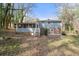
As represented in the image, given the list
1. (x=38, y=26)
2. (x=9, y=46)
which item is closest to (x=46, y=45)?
(x=38, y=26)

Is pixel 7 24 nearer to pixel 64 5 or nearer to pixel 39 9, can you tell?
pixel 39 9

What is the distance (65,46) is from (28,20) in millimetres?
335

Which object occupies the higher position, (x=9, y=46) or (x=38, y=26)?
(x=38, y=26)

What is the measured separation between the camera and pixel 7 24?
1232 millimetres

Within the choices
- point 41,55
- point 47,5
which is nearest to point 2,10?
point 47,5

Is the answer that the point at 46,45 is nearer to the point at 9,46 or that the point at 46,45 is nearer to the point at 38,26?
the point at 38,26

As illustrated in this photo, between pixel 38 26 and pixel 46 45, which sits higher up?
pixel 38 26

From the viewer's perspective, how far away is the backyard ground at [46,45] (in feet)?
4.00

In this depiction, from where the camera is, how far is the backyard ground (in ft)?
4.00

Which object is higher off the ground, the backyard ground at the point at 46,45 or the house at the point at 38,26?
the house at the point at 38,26

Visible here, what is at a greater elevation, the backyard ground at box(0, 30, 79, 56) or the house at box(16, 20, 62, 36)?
the house at box(16, 20, 62, 36)

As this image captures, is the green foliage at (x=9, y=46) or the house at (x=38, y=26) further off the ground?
the house at (x=38, y=26)

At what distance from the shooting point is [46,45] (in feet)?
4.05

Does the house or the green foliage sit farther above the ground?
the house
